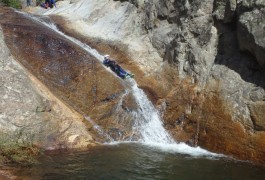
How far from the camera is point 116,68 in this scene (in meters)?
19.4

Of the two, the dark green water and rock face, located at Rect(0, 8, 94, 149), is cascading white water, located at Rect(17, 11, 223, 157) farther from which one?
rock face, located at Rect(0, 8, 94, 149)

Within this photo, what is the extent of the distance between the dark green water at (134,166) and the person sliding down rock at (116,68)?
17.9 feet

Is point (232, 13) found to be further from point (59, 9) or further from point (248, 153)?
point (59, 9)

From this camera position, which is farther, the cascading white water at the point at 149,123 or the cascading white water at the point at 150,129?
the cascading white water at the point at 149,123

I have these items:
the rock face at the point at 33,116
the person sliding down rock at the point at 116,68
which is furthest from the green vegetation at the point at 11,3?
the rock face at the point at 33,116

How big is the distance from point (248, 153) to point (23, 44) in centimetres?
1163

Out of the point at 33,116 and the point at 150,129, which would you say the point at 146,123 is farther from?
the point at 33,116

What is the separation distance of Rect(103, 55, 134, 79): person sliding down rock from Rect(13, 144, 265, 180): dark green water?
5.44 metres

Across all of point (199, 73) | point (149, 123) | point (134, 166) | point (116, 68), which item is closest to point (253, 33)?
point (199, 73)

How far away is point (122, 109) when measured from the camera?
1675 centimetres

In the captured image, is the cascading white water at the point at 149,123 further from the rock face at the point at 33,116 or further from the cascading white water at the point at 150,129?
the rock face at the point at 33,116

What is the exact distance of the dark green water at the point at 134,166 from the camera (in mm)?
11461

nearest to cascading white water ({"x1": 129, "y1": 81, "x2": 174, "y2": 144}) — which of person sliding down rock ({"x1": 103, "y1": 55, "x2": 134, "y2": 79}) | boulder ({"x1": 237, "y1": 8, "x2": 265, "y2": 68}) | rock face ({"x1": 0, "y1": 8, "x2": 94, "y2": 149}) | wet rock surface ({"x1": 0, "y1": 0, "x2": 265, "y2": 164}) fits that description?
wet rock surface ({"x1": 0, "y1": 0, "x2": 265, "y2": 164})

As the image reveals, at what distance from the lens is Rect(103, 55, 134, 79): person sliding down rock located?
19.2 metres
